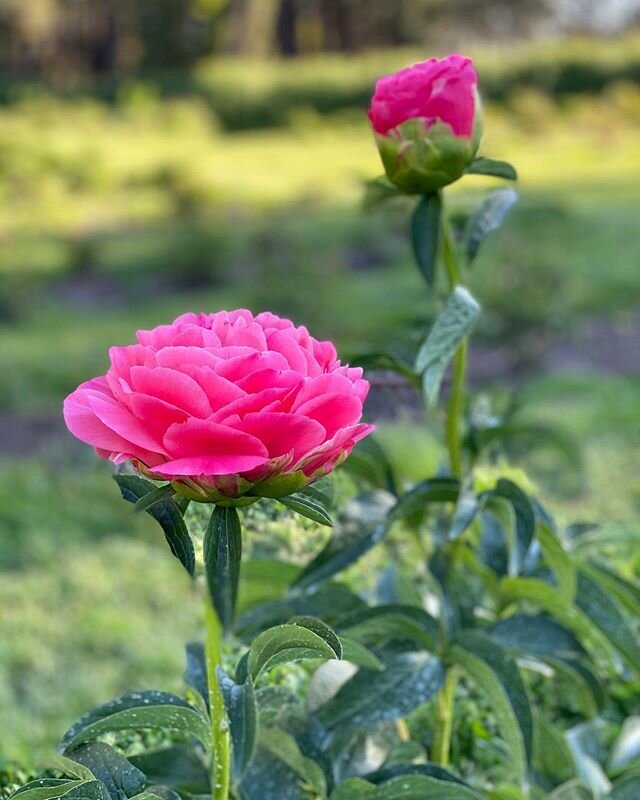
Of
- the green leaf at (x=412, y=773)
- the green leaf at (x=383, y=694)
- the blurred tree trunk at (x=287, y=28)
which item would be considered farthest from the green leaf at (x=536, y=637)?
the blurred tree trunk at (x=287, y=28)

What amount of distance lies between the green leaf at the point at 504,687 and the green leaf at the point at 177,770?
26 centimetres

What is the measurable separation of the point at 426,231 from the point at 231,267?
21.2 ft

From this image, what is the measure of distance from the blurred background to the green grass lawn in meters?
0.01

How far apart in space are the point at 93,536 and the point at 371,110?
7.87ft

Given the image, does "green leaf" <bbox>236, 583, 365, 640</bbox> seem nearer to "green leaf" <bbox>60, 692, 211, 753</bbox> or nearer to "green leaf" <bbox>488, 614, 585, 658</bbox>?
"green leaf" <bbox>488, 614, 585, 658</bbox>

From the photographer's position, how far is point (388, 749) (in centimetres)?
101

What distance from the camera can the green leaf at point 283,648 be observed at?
2.24 ft

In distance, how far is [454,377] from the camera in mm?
1079

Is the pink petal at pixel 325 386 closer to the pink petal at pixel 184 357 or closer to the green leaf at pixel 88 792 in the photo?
the pink petal at pixel 184 357

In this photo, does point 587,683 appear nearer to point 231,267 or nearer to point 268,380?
point 268,380

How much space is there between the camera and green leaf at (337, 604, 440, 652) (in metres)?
1.04

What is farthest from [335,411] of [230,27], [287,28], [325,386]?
[287,28]

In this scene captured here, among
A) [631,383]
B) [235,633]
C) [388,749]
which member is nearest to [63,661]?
[235,633]

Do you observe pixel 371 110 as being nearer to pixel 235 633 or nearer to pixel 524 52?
pixel 235 633
